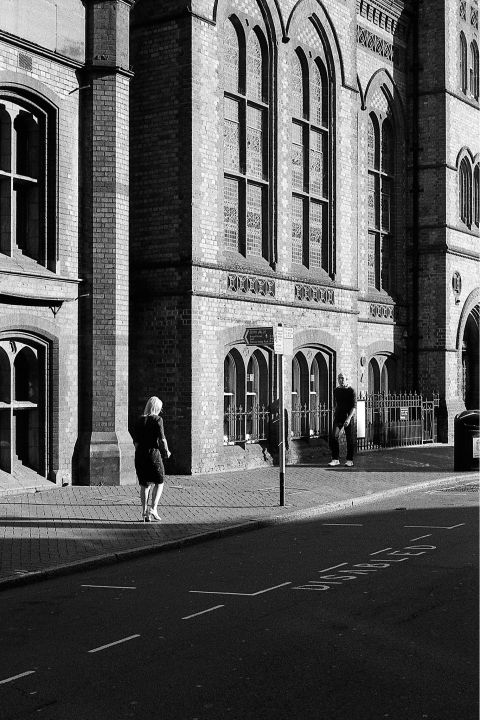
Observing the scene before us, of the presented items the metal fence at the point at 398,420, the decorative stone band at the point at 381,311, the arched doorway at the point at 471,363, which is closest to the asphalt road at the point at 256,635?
the metal fence at the point at 398,420

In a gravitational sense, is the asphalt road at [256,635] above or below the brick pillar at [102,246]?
below

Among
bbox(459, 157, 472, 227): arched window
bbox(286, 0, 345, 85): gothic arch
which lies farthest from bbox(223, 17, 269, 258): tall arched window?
bbox(459, 157, 472, 227): arched window

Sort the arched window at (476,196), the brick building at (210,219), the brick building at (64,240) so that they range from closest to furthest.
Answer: the brick building at (64,240) < the brick building at (210,219) < the arched window at (476,196)

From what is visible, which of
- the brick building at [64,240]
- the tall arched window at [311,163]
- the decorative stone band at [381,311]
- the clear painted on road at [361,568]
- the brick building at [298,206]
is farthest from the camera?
the decorative stone band at [381,311]

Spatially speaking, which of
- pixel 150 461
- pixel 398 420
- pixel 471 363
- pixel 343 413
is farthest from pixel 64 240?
pixel 471 363

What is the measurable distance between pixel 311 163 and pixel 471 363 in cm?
1090

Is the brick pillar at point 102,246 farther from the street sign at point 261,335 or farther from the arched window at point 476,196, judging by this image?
the arched window at point 476,196

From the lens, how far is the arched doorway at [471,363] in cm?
3128

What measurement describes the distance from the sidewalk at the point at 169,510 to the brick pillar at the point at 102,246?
1421 millimetres

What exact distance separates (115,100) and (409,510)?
8.59 meters

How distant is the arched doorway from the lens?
31.3m

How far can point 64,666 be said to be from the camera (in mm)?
6492

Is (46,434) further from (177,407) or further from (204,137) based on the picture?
(204,137)

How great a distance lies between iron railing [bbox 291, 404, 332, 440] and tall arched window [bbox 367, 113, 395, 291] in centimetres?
569
